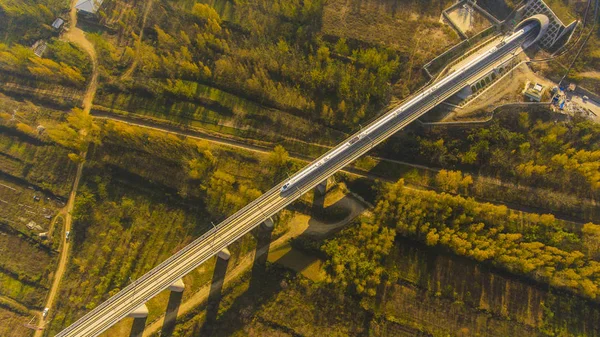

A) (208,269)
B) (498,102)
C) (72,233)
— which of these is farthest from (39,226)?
(498,102)

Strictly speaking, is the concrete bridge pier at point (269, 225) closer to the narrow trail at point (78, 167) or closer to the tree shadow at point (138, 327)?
the tree shadow at point (138, 327)

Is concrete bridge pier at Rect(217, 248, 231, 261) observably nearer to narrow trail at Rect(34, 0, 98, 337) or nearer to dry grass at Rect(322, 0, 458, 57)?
narrow trail at Rect(34, 0, 98, 337)

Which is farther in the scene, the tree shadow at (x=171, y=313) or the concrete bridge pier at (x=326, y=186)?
the concrete bridge pier at (x=326, y=186)

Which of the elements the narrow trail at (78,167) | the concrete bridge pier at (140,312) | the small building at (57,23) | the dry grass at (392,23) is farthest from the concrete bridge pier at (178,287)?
the small building at (57,23)

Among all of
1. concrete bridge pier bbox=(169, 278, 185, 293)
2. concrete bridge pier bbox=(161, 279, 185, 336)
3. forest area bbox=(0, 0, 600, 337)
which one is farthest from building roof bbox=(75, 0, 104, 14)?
concrete bridge pier bbox=(161, 279, 185, 336)

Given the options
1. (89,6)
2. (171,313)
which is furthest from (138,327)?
(89,6)
